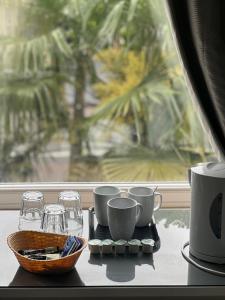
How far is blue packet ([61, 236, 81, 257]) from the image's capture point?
4.08 feet

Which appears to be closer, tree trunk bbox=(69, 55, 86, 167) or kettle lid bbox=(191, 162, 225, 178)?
kettle lid bbox=(191, 162, 225, 178)

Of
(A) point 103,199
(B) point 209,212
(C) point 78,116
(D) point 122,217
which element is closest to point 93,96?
(C) point 78,116

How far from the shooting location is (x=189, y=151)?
68.5 inches

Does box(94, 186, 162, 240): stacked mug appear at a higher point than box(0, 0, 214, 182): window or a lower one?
lower

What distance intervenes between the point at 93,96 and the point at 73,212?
44cm

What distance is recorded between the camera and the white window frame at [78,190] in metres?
1.71

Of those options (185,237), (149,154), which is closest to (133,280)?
(185,237)

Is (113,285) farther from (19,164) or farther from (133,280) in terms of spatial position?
(19,164)

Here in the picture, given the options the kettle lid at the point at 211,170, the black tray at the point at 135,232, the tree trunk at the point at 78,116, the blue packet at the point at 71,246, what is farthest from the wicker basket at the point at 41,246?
the tree trunk at the point at 78,116

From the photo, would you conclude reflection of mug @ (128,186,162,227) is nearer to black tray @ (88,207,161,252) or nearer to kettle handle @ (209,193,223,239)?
black tray @ (88,207,161,252)

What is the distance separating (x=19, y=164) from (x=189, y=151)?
600mm

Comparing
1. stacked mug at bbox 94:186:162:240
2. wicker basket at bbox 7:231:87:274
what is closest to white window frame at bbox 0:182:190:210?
stacked mug at bbox 94:186:162:240

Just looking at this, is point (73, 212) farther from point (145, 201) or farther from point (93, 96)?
point (93, 96)

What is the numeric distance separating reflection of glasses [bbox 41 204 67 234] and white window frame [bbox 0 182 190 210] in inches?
12.4
